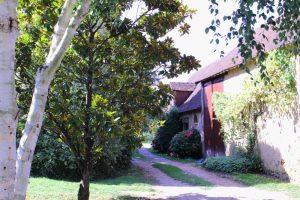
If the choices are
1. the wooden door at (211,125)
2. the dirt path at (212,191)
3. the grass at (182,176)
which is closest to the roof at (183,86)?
the wooden door at (211,125)

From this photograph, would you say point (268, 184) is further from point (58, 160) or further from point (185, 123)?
point (185, 123)

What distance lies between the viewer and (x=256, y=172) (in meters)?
14.9

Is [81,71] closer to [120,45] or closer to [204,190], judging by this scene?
[120,45]

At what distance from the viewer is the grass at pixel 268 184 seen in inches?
429

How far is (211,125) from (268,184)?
343 inches

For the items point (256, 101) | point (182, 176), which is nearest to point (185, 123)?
point (256, 101)

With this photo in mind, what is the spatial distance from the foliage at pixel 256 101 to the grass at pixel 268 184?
7.85ft

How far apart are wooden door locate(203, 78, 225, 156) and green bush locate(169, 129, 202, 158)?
34.2 inches

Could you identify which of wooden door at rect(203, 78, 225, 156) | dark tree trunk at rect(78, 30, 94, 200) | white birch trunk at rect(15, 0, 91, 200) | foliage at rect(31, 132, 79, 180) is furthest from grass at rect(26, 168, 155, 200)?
wooden door at rect(203, 78, 225, 156)

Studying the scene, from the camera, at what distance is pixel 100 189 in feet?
36.3

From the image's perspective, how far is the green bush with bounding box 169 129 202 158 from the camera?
2206 centimetres

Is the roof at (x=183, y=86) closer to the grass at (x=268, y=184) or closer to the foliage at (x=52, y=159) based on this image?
the grass at (x=268, y=184)

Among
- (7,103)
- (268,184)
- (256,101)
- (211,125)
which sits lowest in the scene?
(268,184)

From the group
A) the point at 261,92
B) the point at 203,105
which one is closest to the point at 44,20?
the point at 261,92
